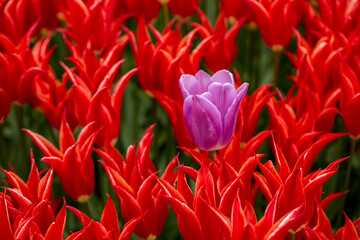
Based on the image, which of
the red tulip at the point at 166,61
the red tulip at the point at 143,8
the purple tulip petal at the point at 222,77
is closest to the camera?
the purple tulip petal at the point at 222,77

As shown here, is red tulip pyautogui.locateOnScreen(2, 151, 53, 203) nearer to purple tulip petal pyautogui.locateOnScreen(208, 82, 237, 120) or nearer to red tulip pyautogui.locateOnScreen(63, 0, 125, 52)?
purple tulip petal pyautogui.locateOnScreen(208, 82, 237, 120)

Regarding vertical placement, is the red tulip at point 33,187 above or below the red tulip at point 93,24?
below

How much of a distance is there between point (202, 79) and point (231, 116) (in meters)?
0.09

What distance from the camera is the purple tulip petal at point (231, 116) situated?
65 centimetres

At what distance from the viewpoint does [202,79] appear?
73 cm

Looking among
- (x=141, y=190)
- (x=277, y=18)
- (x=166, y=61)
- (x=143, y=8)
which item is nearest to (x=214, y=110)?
(x=141, y=190)

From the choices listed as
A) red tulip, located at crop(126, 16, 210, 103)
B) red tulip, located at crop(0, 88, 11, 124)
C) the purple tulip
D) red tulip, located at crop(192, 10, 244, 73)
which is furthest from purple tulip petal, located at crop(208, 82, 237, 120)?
red tulip, located at crop(0, 88, 11, 124)

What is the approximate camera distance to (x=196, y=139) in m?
0.69

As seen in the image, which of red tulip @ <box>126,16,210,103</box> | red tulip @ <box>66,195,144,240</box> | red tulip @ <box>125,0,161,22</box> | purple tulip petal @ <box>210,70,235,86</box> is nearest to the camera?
red tulip @ <box>66,195,144,240</box>

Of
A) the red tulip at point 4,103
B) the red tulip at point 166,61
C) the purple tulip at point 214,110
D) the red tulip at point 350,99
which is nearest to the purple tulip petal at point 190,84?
the purple tulip at point 214,110

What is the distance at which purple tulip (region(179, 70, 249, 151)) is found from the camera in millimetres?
656

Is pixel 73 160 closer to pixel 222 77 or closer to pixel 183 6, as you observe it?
pixel 222 77

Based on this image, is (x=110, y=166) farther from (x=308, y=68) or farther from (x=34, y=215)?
(x=308, y=68)

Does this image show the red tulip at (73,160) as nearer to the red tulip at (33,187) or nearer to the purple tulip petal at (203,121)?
the red tulip at (33,187)
